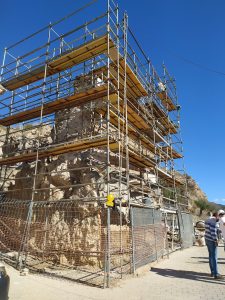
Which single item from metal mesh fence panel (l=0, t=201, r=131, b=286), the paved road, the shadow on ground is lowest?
the paved road

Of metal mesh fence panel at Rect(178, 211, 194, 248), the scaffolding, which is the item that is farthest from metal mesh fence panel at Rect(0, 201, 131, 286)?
metal mesh fence panel at Rect(178, 211, 194, 248)

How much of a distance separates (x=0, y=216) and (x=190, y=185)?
41.8 m

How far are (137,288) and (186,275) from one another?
2171 millimetres

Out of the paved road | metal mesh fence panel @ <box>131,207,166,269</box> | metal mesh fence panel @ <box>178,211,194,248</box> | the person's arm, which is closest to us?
the paved road

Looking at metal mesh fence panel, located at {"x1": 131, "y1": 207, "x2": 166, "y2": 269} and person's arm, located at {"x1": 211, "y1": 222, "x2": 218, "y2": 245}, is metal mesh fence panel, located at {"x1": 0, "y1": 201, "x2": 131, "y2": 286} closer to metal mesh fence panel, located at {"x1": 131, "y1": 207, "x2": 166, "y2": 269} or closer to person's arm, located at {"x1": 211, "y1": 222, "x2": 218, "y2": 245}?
metal mesh fence panel, located at {"x1": 131, "y1": 207, "x2": 166, "y2": 269}

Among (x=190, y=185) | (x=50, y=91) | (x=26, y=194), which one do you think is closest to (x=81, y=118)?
(x=50, y=91)

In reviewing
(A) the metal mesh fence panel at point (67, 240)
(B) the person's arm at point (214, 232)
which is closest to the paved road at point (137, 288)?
(A) the metal mesh fence panel at point (67, 240)

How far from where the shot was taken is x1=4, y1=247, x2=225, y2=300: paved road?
6230 mm

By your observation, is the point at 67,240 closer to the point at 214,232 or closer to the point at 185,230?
the point at 214,232

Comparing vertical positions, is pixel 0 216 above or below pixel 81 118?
below

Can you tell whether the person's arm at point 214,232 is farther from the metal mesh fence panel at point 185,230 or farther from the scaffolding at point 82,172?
the metal mesh fence panel at point 185,230

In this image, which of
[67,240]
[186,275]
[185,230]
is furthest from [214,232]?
[185,230]

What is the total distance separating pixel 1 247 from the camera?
10.5 metres

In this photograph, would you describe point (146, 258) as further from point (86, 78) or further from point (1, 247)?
point (86, 78)
